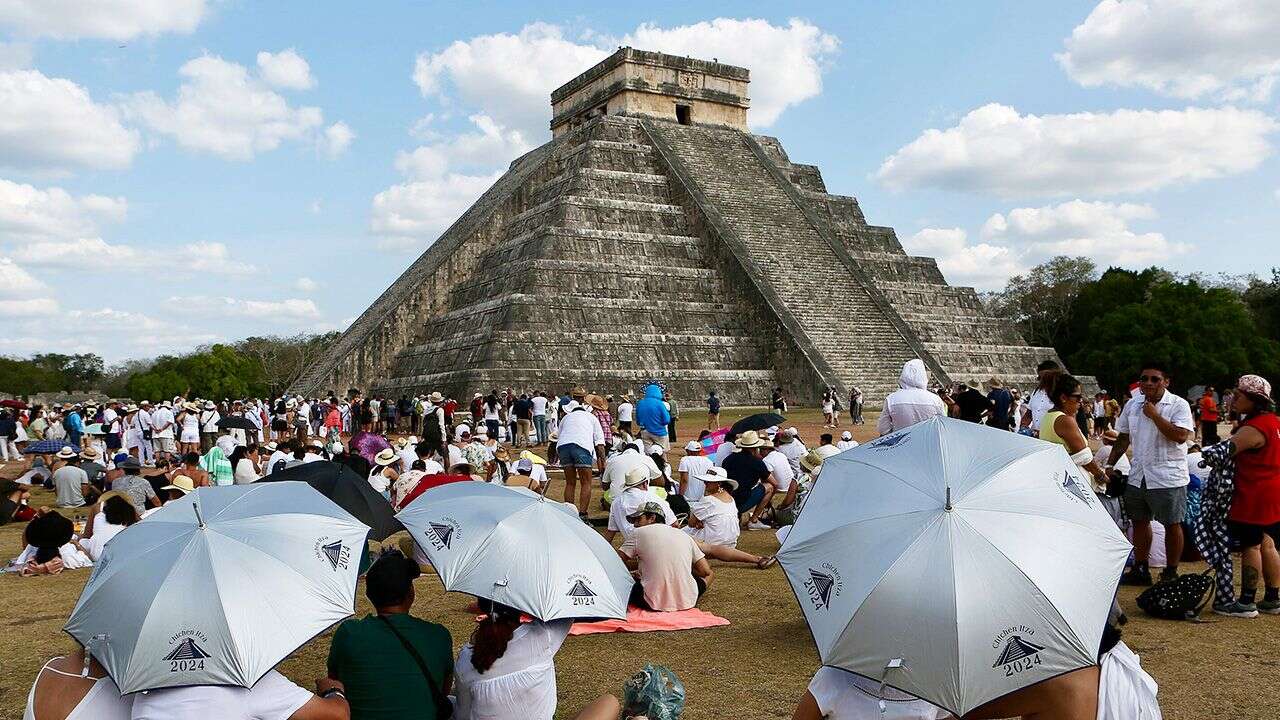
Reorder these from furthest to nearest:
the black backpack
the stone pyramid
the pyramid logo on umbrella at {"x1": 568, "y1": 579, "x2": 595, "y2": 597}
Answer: the stone pyramid
the black backpack
the pyramid logo on umbrella at {"x1": 568, "y1": 579, "x2": 595, "y2": 597}

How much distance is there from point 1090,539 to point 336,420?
69.2ft

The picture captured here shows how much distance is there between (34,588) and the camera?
9008 millimetres

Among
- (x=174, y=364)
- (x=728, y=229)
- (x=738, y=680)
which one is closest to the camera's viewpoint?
(x=738, y=680)

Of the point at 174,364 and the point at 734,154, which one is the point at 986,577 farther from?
the point at 174,364

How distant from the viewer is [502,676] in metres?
4.38

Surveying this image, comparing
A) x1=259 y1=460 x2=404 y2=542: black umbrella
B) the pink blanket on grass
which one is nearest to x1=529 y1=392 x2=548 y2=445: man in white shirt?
x1=259 y1=460 x2=404 y2=542: black umbrella

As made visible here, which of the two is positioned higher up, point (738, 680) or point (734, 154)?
point (734, 154)

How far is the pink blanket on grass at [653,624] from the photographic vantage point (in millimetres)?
7000

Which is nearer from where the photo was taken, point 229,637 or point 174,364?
point 229,637

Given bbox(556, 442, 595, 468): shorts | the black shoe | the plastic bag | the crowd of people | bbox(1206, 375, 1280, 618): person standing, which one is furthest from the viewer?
bbox(556, 442, 595, 468): shorts

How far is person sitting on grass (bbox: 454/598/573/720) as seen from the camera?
436cm

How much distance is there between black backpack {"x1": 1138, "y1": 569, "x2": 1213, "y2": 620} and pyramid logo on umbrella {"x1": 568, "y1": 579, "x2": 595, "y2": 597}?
4323mm

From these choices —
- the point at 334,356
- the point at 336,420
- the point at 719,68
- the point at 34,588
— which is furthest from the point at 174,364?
the point at 34,588

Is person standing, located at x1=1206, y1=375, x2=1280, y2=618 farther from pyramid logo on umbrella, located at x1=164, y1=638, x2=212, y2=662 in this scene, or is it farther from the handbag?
pyramid logo on umbrella, located at x1=164, y1=638, x2=212, y2=662
